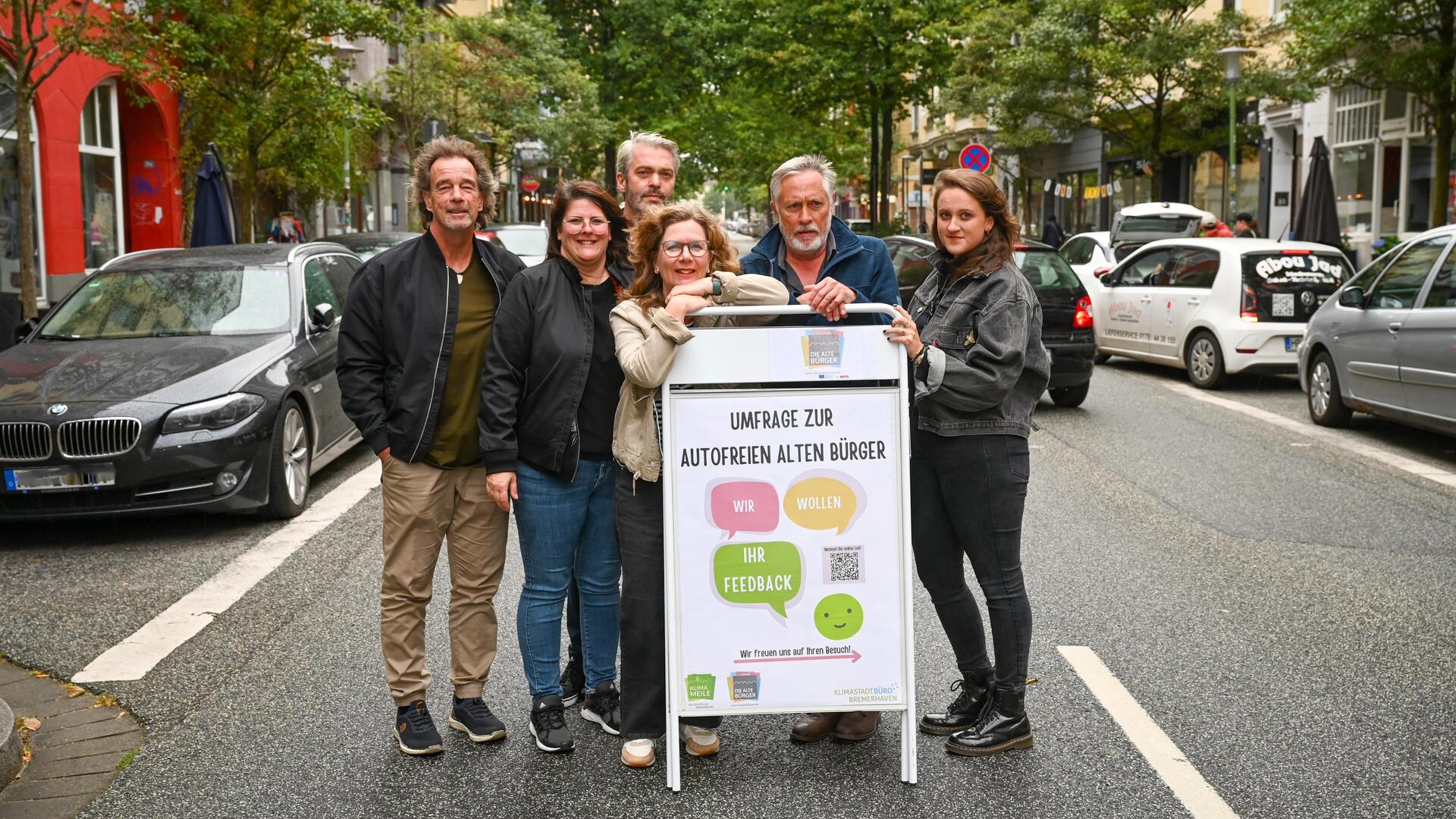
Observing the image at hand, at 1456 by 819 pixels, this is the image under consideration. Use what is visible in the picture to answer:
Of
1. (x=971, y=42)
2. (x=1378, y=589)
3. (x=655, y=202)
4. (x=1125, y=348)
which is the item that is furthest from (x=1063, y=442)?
(x=971, y=42)

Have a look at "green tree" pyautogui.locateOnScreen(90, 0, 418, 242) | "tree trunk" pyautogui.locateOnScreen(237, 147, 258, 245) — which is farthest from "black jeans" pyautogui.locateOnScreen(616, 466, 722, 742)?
"tree trunk" pyautogui.locateOnScreen(237, 147, 258, 245)

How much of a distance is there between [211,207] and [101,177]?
20.0 ft

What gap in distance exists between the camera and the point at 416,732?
4.41 m

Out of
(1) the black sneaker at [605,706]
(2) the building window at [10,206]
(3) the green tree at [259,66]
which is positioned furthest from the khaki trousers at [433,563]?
(2) the building window at [10,206]

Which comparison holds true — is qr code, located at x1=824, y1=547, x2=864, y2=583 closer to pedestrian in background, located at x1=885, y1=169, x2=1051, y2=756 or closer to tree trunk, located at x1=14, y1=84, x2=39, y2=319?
pedestrian in background, located at x1=885, y1=169, x2=1051, y2=756

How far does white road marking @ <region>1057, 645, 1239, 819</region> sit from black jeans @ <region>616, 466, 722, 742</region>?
1422 mm

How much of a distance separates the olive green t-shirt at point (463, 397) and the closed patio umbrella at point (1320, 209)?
2018 centimetres

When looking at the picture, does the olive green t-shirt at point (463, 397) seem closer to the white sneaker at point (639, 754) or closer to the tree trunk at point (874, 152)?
the white sneaker at point (639, 754)

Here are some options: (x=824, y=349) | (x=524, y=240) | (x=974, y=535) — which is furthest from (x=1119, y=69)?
(x=824, y=349)

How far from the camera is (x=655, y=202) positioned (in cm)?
495

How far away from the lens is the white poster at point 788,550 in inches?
160

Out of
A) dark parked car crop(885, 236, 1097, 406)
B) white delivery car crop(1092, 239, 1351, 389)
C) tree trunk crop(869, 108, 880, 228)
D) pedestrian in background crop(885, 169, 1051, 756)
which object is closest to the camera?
pedestrian in background crop(885, 169, 1051, 756)

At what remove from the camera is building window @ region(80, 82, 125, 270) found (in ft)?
70.0

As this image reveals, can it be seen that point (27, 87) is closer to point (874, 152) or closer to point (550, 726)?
point (550, 726)
